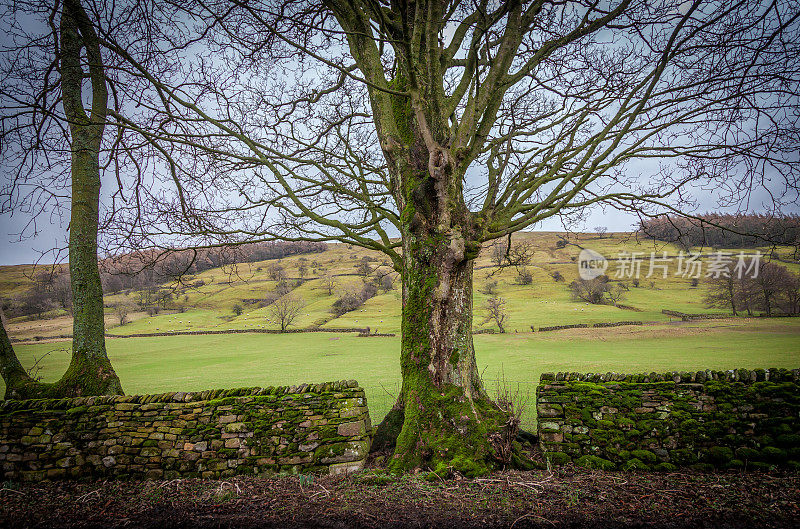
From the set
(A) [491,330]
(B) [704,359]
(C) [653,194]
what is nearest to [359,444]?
(C) [653,194]

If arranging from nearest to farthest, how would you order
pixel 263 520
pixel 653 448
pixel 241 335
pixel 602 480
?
pixel 263 520
pixel 602 480
pixel 653 448
pixel 241 335

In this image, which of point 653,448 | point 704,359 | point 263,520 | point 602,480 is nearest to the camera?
point 263,520

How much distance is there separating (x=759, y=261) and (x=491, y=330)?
26.3m

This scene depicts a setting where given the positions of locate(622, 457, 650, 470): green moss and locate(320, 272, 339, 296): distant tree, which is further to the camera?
locate(320, 272, 339, 296): distant tree

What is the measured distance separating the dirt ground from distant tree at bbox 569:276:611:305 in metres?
51.9

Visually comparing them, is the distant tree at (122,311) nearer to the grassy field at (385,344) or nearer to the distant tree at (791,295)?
the grassy field at (385,344)

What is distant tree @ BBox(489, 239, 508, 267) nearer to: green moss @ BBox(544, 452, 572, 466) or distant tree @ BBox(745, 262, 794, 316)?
green moss @ BBox(544, 452, 572, 466)

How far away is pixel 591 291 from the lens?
51250mm

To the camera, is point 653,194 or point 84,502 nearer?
point 84,502

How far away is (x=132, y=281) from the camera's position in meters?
7.10

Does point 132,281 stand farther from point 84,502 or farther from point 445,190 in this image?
point 445,190

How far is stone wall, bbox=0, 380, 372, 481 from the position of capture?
5.44 meters

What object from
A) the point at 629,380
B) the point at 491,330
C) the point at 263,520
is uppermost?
the point at 629,380

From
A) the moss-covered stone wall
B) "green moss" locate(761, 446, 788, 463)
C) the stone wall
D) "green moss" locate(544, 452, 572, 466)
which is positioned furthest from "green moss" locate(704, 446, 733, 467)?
the stone wall
